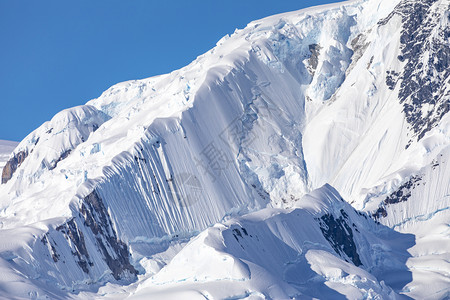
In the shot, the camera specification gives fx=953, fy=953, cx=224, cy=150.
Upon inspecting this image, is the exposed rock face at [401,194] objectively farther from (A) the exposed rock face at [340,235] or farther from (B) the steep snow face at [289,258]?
(A) the exposed rock face at [340,235]

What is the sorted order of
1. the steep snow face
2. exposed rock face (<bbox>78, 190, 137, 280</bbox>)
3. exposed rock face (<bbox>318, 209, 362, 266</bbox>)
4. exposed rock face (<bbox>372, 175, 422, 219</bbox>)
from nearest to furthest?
1. the steep snow face
2. exposed rock face (<bbox>318, 209, 362, 266</bbox>)
3. exposed rock face (<bbox>78, 190, 137, 280</bbox>)
4. exposed rock face (<bbox>372, 175, 422, 219</bbox>)

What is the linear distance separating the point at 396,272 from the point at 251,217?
2848 cm

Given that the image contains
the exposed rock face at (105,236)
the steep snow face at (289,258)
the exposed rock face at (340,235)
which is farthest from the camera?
the exposed rock face at (105,236)

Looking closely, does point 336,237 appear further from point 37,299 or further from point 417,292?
point 37,299

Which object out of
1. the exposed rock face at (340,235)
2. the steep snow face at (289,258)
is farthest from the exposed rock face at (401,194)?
the exposed rock face at (340,235)

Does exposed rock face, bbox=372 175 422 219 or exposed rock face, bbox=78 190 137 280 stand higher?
exposed rock face, bbox=78 190 137 280

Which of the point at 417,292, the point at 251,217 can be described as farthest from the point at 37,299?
the point at 417,292

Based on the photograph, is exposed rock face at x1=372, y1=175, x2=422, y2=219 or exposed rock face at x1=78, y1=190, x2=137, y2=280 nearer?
exposed rock face at x1=78, y1=190, x2=137, y2=280

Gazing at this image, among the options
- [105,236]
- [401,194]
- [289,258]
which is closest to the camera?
[289,258]

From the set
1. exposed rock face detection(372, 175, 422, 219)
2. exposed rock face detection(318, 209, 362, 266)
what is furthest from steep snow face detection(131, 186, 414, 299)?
exposed rock face detection(372, 175, 422, 219)

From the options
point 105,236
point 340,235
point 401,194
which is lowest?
point 340,235

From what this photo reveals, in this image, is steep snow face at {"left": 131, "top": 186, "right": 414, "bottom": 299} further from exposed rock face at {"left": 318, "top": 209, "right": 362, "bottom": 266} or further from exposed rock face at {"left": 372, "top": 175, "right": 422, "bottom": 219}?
exposed rock face at {"left": 372, "top": 175, "right": 422, "bottom": 219}

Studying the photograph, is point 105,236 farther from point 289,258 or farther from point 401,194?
point 401,194

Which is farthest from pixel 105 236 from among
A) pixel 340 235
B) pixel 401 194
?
pixel 401 194
